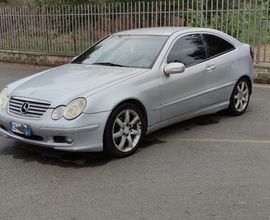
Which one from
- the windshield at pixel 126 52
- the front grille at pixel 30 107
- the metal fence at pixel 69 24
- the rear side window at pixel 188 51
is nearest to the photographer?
the front grille at pixel 30 107

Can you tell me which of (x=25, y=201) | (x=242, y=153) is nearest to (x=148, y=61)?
(x=242, y=153)

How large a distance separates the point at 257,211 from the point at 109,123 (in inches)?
73.7

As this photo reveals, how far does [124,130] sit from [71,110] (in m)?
0.74

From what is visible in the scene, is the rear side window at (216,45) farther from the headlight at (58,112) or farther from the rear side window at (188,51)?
the headlight at (58,112)

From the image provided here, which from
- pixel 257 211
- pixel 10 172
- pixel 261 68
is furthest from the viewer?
pixel 261 68

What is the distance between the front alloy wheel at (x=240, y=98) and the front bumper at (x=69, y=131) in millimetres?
2830

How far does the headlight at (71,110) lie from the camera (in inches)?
165

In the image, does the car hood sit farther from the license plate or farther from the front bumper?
the license plate

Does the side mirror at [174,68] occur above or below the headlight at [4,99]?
above

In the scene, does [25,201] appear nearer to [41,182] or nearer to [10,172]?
[41,182]

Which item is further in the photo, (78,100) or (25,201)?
Answer: (78,100)

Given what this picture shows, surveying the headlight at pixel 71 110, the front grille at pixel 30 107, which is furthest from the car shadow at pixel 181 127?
the front grille at pixel 30 107

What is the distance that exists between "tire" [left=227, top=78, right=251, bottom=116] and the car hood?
6.87 feet

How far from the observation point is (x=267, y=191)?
368 cm
